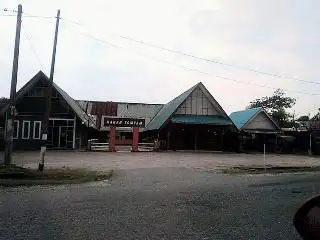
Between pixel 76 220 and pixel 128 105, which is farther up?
pixel 128 105

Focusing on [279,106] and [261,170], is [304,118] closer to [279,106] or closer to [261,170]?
[279,106]

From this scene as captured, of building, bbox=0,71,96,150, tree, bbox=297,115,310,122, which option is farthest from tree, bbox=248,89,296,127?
building, bbox=0,71,96,150

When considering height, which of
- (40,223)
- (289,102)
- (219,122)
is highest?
(289,102)

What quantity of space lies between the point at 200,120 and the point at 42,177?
87.3 feet

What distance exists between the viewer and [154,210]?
9.48 m

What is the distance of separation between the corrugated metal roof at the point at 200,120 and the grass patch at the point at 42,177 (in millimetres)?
23337

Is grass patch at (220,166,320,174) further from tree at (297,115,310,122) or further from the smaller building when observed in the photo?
tree at (297,115,310,122)

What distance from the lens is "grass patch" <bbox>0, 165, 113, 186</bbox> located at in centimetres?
1554

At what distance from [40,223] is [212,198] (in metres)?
5.06

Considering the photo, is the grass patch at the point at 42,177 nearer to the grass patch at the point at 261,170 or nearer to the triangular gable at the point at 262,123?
the grass patch at the point at 261,170

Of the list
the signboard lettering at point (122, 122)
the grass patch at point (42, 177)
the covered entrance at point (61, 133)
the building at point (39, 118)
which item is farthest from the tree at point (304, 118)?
the grass patch at point (42, 177)

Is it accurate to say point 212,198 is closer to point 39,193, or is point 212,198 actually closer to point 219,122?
point 39,193

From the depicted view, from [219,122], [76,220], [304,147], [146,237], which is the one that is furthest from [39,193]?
[304,147]

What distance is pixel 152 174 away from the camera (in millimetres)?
18141
